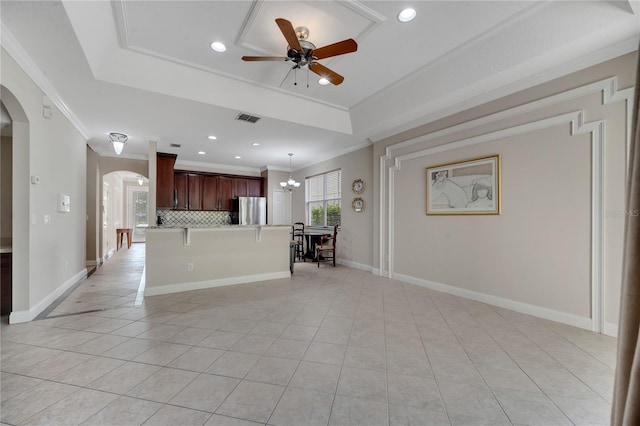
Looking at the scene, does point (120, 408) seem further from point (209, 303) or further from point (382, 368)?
point (209, 303)

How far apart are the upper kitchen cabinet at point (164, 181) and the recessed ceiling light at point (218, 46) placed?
13.9 ft

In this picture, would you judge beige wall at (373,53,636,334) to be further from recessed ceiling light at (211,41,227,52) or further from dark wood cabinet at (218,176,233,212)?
dark wood cabinet at (218,176,233,212)

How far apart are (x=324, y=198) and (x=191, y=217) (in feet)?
12.6

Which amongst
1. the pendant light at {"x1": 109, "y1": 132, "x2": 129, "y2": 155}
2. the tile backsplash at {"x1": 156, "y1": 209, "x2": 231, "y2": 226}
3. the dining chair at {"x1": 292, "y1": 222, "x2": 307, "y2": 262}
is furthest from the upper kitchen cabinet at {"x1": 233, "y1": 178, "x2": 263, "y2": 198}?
the pendant light at {"x1": 109, "y1": 132, "x2": 129, "y2": 155}

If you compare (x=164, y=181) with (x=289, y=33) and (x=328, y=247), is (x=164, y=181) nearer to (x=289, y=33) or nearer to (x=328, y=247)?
(x=328, y=247)

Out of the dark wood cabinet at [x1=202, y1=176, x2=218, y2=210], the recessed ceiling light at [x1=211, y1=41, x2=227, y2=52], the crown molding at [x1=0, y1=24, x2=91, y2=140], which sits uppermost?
the recessed ceiling light at [x1=211, y1=41, x2=227, y2=52]

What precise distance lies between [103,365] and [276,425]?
1.56 m

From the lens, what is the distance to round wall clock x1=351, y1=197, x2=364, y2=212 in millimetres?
6000

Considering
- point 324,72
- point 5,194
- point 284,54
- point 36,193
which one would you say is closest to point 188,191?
point 5,194

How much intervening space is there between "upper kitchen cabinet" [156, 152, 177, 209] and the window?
141 inches

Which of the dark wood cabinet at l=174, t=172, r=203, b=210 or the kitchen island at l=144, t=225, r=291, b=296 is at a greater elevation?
the dark wood cabinet at l=174, t=172, r=203, b=210

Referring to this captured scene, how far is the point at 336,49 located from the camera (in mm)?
2641

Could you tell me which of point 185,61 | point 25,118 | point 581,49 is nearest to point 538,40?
point 581,49

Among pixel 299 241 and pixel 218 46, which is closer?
pixel 218 46
